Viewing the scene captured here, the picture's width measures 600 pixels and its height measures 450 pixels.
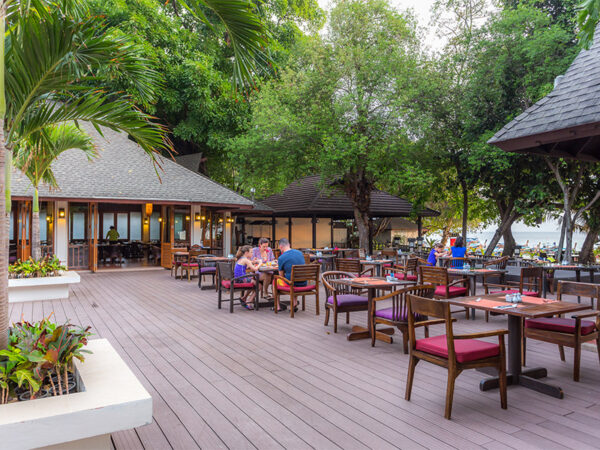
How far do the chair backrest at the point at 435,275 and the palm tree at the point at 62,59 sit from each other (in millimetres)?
5074

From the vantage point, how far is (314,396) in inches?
155

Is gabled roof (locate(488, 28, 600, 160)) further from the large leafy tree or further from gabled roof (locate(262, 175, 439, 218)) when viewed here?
gabled roof (locate(262, 175, 439, 218))

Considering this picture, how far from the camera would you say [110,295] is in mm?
→ 10086

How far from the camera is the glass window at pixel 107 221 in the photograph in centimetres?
2119

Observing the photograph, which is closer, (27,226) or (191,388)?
(191,388)

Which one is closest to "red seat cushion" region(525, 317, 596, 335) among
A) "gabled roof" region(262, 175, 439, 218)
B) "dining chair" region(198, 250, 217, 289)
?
"dining chair" region(198, 250, 217, 289)

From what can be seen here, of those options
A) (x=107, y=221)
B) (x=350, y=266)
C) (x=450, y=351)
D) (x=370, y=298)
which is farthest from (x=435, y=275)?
(x=107, y=221)

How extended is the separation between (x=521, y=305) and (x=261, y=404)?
268 centimetres

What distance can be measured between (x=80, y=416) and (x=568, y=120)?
691 cm

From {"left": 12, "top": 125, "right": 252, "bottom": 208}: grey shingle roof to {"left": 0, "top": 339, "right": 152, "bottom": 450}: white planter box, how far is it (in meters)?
13.4

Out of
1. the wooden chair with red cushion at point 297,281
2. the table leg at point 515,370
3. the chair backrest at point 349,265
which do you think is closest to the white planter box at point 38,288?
the wooden chair with red cushion at point 297,281

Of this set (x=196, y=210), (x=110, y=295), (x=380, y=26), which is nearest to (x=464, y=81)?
(x=380, y=26)

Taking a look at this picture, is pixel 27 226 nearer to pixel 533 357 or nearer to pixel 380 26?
pixel 380 26

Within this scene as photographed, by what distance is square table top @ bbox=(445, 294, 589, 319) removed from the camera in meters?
3.81
